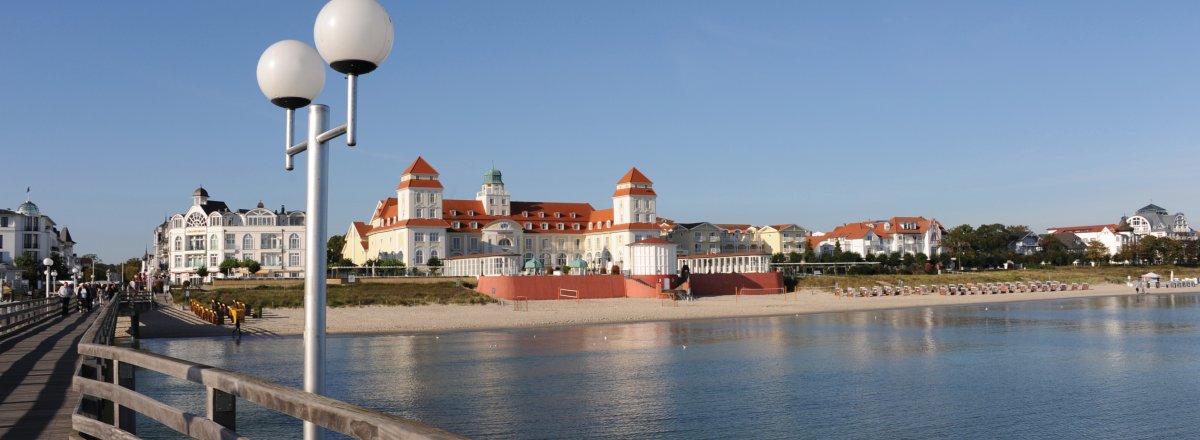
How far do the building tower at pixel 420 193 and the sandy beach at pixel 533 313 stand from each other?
3398 centimetres

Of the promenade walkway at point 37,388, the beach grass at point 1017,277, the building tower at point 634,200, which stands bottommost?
the beach grass at point 1017,277

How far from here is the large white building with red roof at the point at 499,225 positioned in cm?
10100

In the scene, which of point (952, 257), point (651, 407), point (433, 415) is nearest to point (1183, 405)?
point (651, 407)

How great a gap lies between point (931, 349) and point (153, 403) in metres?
36.2

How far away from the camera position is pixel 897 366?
31.6 m

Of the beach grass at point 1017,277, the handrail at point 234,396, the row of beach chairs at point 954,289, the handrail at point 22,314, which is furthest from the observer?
the beach grass at point 1017,277

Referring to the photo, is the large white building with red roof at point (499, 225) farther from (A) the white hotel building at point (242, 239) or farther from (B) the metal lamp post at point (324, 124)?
(B) the metal lamp post at point (324, 124)

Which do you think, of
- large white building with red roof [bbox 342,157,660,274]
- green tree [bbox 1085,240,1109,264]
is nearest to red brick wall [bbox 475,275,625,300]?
large white building with red roof [bbox 342,157,660,274]

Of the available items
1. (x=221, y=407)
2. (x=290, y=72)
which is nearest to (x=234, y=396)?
(x=221, y=407)

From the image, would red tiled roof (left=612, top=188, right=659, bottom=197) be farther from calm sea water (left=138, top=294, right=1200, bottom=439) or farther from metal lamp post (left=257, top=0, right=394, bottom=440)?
metal lamp post (left=257, top=0, right=394, bottom=440)

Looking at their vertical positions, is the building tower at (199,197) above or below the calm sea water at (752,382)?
above

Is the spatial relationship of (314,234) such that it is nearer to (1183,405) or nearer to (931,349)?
(1183,405)

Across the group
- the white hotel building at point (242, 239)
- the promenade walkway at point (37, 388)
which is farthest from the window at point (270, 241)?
the promenade walkway at point (37, 388)

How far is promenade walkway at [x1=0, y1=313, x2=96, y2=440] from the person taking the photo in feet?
29.5
